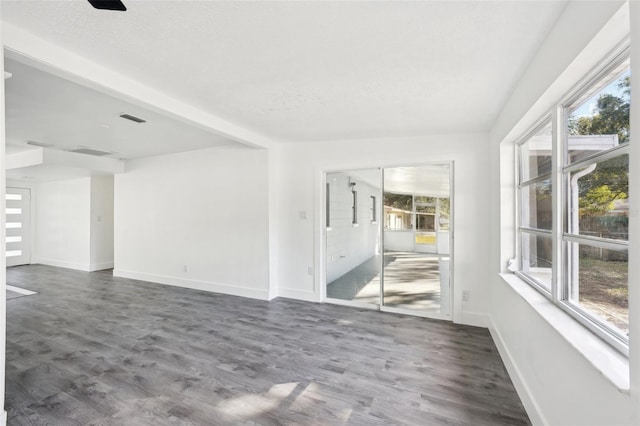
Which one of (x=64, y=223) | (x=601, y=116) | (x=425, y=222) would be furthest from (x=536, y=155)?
(x=64, y=223)

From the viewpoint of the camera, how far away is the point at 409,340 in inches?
121

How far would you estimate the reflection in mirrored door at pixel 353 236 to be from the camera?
14.4 ft

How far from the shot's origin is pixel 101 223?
726 centimetres

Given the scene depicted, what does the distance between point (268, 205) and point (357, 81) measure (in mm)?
2604

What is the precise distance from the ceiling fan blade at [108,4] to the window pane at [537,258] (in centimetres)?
310

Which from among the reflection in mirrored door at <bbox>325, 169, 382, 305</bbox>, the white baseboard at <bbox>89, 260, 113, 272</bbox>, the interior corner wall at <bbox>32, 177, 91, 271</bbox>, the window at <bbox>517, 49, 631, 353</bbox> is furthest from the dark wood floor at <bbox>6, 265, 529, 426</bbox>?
the interior corner wall at <bbox>32, 177, 91, 271</bbox>

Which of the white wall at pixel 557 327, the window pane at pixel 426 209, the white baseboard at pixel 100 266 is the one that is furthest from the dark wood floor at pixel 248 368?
the white baseboard at pixel 100 266

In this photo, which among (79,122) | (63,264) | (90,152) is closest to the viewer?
(79,122)

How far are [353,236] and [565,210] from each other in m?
3.42

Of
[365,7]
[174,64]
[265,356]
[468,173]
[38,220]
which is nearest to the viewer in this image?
[365,7]

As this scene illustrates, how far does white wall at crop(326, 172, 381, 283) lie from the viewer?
4.55 meters

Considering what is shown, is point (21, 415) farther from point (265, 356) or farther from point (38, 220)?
point (38, 220)

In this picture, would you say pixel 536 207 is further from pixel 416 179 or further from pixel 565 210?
pixel 416 179

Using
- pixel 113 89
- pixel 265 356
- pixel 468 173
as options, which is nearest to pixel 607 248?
pixel 468 173
